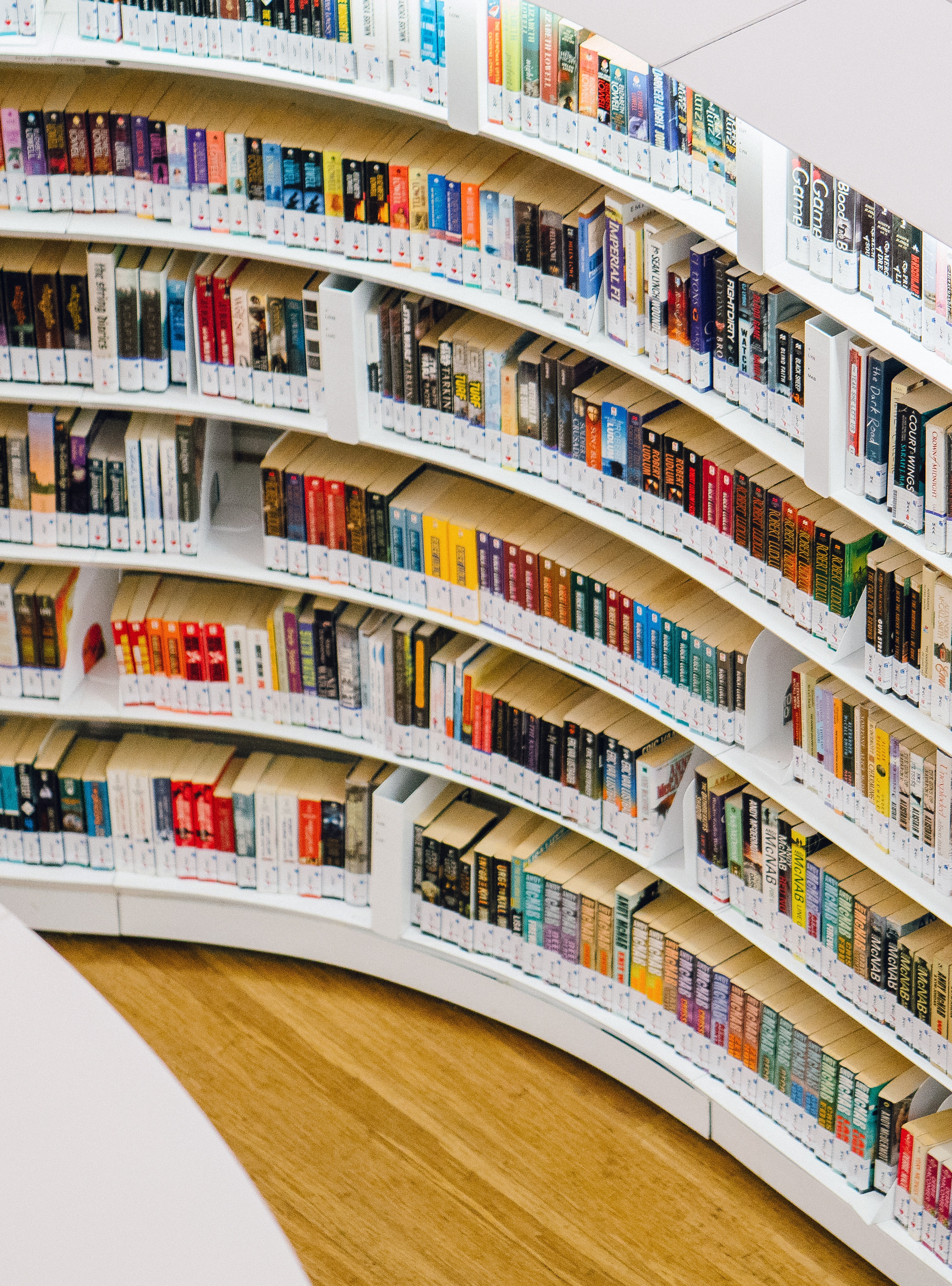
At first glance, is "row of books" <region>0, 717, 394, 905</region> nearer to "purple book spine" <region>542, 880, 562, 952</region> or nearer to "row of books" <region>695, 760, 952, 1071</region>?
"purple book spine" <region>542, 880, 562, 952</region>

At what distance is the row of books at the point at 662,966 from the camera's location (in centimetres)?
408

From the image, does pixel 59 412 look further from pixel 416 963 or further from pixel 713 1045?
pixel 713 1045

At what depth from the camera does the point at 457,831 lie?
4699mm

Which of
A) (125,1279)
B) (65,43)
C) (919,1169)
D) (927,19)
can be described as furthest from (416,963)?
(125,1279)

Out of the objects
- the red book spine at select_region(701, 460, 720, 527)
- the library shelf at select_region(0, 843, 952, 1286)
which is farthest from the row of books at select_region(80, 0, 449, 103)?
the library shelf at select_region(0, 843, 952, 1286)

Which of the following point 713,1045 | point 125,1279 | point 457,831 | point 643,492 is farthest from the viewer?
point 457,831

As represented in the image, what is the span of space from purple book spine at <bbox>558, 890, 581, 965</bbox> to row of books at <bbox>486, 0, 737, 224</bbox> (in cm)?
174

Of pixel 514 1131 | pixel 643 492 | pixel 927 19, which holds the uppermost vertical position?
pixel 927 19

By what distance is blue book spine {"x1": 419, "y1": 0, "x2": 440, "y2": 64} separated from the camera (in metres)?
3.81

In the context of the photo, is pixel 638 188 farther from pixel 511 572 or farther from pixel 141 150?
pixel 141 150

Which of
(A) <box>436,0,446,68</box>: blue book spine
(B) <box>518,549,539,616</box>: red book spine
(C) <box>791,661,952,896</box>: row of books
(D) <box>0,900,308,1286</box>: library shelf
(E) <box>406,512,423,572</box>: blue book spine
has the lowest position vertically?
(D) <box>0,900,308,1286</box>: library shelf

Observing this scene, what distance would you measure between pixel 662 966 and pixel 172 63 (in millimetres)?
2273

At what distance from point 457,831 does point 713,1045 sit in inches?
32.3

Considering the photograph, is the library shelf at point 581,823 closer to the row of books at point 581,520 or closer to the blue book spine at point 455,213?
the row of books at point 581,520
